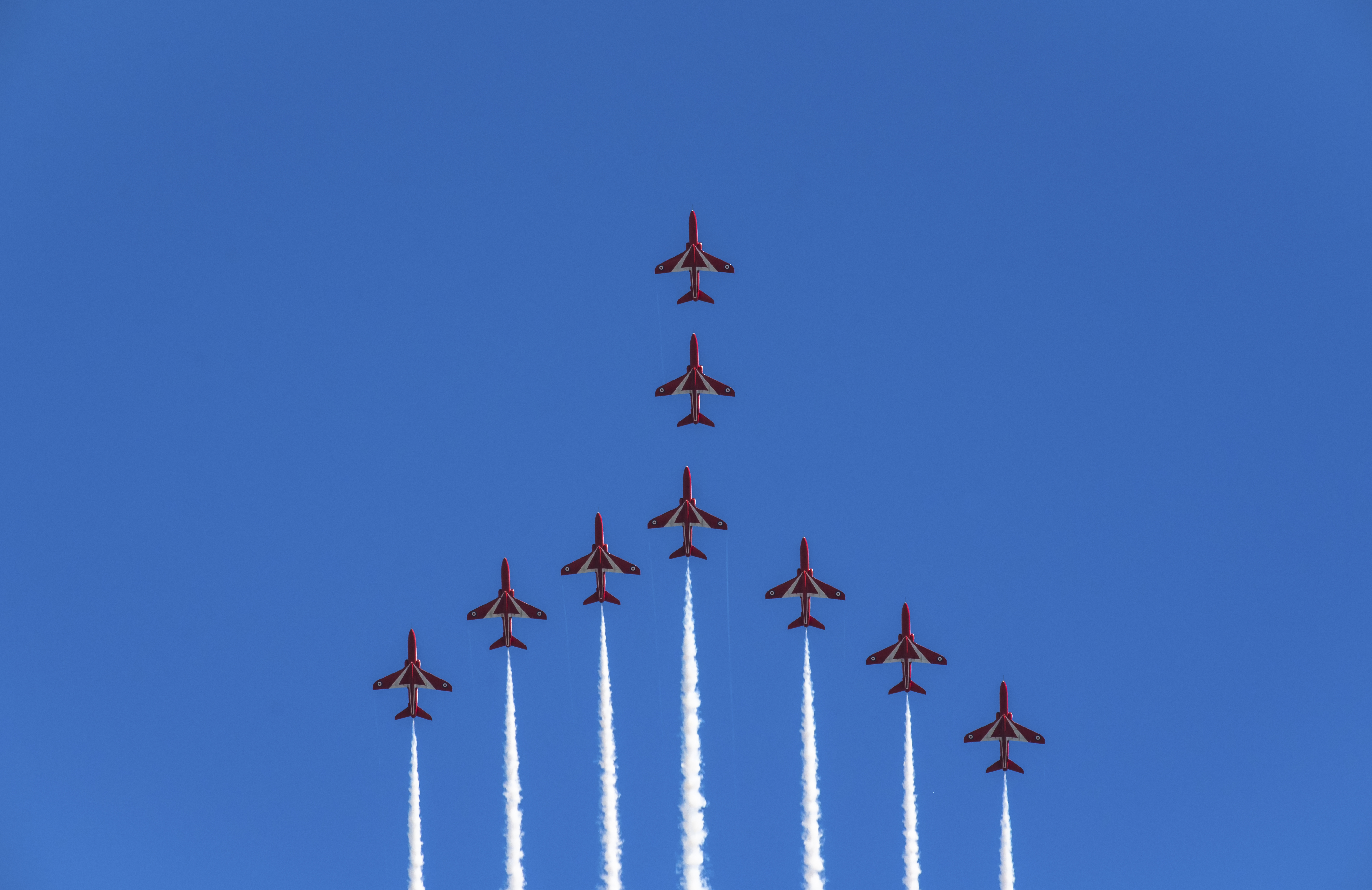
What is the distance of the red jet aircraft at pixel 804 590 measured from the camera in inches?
2525

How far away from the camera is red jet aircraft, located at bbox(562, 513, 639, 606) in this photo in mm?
64562

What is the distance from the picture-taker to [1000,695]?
218 feet

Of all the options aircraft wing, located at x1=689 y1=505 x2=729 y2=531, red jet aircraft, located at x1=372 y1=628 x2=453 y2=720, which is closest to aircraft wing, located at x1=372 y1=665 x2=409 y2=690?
red jet aircraft, located at x1=372 y1=628 x2=453 y2=720

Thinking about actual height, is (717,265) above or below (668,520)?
above

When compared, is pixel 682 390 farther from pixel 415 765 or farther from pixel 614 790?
pixel 415 765

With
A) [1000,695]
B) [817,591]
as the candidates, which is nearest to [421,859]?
[817,591]

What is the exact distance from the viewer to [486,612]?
6600 cm

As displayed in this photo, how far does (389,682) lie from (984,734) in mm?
33855

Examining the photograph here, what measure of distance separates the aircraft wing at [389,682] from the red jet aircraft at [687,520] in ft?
55.7

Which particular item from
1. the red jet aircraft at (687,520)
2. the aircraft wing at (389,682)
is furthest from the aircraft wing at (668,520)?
the aircraft wing at (389,682)

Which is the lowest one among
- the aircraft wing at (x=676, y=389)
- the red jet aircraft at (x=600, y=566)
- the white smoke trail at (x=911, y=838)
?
the white smoke trail at (x=911, y=838)

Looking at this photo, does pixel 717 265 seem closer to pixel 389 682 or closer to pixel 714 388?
pixel 714 388

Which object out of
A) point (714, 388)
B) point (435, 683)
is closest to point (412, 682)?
point (435, 683)

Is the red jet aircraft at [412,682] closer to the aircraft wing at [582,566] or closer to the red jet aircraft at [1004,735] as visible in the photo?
the aircraft wing at [582,566]
